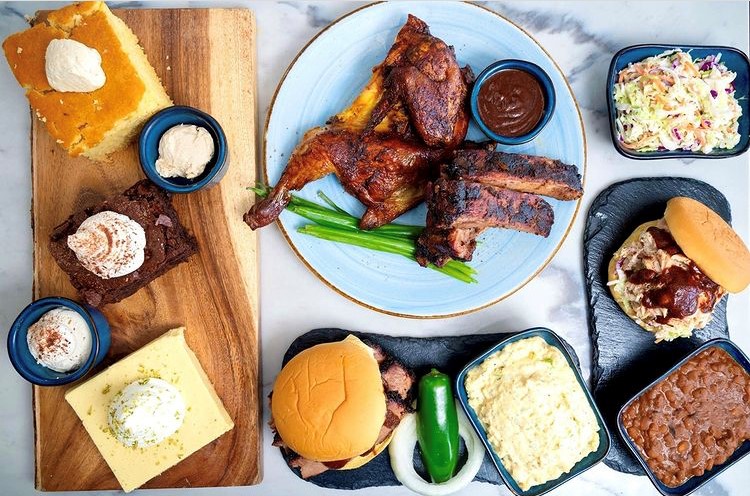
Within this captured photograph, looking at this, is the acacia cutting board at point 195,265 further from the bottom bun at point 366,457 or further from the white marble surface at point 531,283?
the bottom bun at point 366,457

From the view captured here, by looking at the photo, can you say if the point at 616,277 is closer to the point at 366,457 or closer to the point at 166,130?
the point at 366,457

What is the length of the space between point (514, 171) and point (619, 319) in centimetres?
123

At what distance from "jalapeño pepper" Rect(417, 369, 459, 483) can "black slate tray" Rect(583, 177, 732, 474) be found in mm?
914

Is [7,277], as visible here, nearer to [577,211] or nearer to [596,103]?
[577,211]

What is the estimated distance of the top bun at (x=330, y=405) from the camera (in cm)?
290

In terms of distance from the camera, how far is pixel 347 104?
10.8 feet

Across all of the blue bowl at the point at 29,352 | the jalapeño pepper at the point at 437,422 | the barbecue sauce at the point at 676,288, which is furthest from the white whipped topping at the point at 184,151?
the barbecue sauce at the point at 676,288

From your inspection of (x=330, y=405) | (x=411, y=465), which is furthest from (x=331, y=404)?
(x=411, y=465)

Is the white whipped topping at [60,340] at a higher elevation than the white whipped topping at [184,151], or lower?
lower

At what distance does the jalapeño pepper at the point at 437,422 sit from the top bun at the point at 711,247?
1.47m

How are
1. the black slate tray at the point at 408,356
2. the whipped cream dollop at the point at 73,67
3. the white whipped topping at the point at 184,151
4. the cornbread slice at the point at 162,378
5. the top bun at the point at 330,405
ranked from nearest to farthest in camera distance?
the whipped cream dollop at the point at 73,67 → the top bun at the point at 330,405 → the white whipped topping at the point at 184,151 → the cornbread slice at the point at 162,378 → the black slate tray at the point at 408,356

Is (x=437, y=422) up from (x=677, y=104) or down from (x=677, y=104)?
down

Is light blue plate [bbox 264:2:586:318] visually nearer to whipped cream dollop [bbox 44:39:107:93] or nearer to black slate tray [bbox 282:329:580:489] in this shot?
black slate tray [bbox 282:329:580:489]

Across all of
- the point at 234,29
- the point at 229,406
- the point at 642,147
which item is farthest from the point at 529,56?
the point at 229,406
